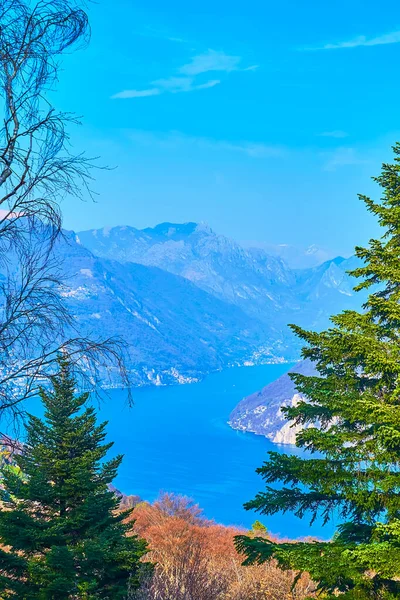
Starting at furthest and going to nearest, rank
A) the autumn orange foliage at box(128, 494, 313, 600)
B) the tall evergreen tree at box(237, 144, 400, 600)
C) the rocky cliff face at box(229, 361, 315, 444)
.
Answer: the rocky cliff face at box(229, 361, 315, 444)
the autumn orange foliage at box(128, 494, 313, 600)
the tall evergreen tree at box(237, 144, 400, 600)

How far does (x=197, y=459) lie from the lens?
387 ft

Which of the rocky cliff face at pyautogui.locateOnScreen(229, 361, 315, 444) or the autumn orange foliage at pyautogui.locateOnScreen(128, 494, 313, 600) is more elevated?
the rocky cliff face at pyautogui.locateOnScreen(229, 361, 315, 444)

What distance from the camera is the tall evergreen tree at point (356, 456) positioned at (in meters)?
5.79

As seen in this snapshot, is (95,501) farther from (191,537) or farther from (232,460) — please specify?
(232,460)

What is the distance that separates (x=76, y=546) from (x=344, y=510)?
16.5 ft

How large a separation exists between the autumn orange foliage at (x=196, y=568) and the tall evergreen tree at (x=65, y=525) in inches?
37.6

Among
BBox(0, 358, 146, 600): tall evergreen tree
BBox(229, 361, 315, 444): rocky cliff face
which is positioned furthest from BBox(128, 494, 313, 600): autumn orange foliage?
BBox(229, 361, 315, 444): rocky cliff face

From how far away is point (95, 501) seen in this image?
33.4 feet

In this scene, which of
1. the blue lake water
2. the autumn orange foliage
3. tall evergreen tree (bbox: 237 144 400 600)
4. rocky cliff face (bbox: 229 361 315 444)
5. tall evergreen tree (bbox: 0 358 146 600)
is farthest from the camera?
rocky cliff face (bbox: 229 361 315 444)

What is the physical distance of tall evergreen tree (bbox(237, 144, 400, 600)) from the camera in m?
5.79

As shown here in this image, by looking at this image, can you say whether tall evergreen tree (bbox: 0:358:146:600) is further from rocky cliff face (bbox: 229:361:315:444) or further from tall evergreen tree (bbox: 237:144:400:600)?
rocky cliff face (bbox: 229:361:315:444)

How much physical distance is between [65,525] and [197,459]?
112 meters

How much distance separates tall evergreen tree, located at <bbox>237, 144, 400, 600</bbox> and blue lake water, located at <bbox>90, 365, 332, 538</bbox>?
63.3 meters

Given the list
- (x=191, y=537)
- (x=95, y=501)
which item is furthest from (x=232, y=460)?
(x=95, y=501)
